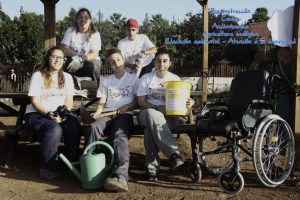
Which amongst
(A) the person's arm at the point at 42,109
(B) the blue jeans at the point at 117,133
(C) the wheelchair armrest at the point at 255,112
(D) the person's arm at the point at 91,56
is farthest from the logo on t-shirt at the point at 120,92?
(C) the wheelchair armrest at the point at 255,112

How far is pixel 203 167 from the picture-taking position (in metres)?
5.04

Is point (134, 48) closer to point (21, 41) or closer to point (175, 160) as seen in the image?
point (175, 160)

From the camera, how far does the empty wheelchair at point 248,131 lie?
4062 mm

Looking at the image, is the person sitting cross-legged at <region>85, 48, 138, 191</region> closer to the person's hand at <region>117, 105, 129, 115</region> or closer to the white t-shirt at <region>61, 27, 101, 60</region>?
the person's hand at <region>117, 105, 129, 115</region>

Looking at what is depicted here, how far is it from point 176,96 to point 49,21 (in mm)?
3695

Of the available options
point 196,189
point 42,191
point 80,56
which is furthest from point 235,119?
point 80,56

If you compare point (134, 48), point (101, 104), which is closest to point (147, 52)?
point (134, 48)

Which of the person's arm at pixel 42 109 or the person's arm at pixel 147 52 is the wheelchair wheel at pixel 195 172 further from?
the person's arm at pixel 147 52

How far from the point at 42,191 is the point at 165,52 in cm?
195

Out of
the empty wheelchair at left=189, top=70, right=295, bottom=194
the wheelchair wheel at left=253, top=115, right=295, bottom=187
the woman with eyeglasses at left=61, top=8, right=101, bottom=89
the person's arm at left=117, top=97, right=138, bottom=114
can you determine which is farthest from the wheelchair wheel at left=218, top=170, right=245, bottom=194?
the woman with eyeglasses at left=61, top=8, right=101, bottom=89

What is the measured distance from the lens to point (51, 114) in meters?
4.81

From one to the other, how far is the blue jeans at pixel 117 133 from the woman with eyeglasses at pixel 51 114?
251 mm

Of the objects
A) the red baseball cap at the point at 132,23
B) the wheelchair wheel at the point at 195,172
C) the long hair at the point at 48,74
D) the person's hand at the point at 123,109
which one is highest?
the red baseball cap at the point at 132,23

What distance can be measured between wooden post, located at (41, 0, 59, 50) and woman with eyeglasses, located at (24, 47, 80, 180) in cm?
243
